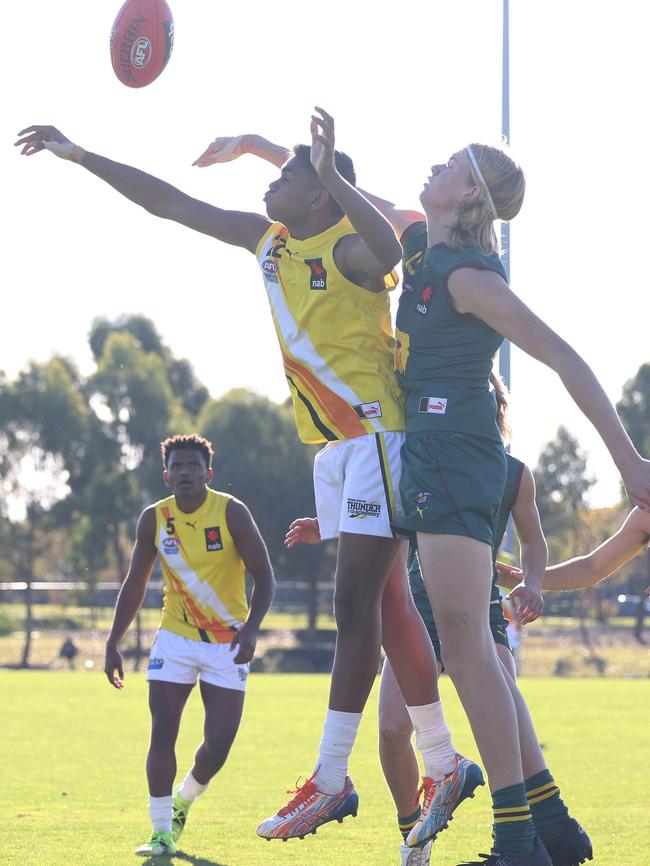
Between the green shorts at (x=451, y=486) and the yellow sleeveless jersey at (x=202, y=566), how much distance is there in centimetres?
Result: 357

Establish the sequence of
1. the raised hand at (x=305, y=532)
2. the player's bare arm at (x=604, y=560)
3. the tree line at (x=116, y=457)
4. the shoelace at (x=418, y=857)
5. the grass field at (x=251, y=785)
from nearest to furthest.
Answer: the shoelace at (x=418, y=857) < the raised hand at (x=305, y=532) < the player's bare arm at (x=604, y=560) < the grass field at (x=251, y=785) < the tree line at (x=116, y=457)

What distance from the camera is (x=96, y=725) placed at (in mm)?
19516

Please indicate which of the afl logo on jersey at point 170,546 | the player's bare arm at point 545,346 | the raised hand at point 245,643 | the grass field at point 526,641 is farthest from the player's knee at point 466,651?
the grass field at point 526,641

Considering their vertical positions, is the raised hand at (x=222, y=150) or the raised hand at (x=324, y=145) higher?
the raised hand at (x=222, y=150)

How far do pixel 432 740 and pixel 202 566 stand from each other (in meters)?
3.38

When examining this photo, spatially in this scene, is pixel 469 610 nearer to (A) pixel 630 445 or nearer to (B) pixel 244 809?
(A) pixel 630 445

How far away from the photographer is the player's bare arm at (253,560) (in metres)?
8.38

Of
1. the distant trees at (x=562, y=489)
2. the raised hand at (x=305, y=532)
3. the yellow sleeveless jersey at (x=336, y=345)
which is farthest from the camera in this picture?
the distant trees at (x=562, y=489)

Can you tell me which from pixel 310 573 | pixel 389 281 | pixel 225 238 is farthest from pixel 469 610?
pixel 310 573

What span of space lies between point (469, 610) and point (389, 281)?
136 centimetres

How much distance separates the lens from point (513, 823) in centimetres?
521

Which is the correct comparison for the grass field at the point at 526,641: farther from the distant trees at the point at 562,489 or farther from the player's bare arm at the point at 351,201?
the player's bare arm at the point at 351,201

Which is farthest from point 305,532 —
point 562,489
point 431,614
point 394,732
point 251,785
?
point 562,489

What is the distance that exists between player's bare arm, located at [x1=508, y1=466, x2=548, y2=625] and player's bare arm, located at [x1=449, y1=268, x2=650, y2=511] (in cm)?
121
